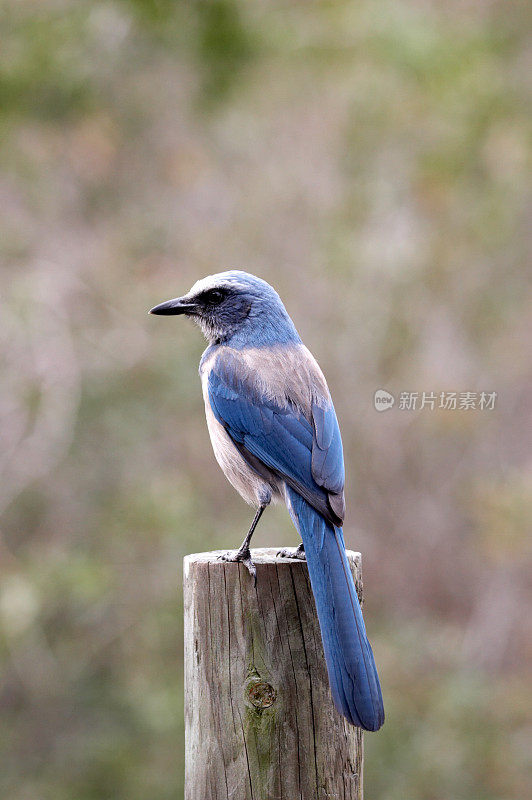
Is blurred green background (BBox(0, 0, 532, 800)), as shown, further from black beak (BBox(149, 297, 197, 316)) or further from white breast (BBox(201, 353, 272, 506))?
white breast (BBox(201, 353, 272, 506))

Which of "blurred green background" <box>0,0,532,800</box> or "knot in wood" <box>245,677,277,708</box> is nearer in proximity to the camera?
"knot in wood" <box>245,677,277,708</box>

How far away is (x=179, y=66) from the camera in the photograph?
9.04 meters

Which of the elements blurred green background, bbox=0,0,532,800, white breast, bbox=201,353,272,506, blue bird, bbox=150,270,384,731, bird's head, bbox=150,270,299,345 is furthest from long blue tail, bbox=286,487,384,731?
blurred green background, bbox=0,0,532,800

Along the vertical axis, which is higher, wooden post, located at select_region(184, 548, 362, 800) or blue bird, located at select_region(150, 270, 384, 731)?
blue bird, located at select_region(150, 270, 384, 731)

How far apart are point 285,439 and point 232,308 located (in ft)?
2.96

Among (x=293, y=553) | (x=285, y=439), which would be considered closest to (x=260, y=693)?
(x=293, y=553)

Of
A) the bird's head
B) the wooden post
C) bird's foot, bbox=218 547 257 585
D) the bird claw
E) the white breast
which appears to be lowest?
the wooden post

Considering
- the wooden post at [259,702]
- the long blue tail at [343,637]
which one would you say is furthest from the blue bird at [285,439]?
the wooden post at [259,702]

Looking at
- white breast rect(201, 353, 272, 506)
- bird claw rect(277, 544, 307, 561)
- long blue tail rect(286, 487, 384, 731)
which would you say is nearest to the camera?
long blue tail rect(286, 487, 384, 731)

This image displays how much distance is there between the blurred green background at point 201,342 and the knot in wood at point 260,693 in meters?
4.43

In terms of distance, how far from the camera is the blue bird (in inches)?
126

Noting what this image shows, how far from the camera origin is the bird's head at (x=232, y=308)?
4.73 m

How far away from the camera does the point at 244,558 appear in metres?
3.44

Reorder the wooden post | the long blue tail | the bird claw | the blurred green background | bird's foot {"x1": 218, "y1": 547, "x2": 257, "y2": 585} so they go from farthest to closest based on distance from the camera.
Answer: the blurred green background
the bird claw
bird's foot {"x1": 218, "y1": 547, "x2": 257, "y2": 585}
the wooden post
the long blue tail
